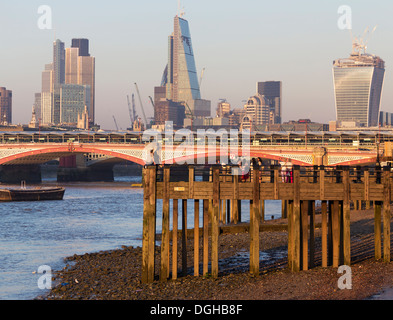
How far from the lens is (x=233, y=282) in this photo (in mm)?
26156

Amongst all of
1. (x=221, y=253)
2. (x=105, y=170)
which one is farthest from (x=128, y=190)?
(x=221, y=253)

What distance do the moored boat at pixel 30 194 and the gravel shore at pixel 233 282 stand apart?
46897 millimetres

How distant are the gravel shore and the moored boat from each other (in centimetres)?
4690

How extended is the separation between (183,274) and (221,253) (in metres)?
6.61

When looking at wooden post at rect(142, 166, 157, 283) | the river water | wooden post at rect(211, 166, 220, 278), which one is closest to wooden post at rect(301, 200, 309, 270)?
wooden post at rect(211, 166, 220, 278)

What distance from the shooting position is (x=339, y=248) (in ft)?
92.8

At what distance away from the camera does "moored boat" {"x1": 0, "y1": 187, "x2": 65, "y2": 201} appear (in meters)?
79.1

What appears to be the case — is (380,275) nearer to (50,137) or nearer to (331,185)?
(331,185)

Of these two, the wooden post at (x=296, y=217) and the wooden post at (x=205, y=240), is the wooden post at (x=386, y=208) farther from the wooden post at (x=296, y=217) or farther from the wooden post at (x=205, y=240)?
the wooden post at (x=205, y=240)

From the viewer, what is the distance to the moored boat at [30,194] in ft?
259

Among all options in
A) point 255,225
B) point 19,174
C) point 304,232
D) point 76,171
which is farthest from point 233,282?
point 76,171

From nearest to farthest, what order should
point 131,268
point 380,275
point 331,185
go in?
point 380,275, point 331,185, point 131,268

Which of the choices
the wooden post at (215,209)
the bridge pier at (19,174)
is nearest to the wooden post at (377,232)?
the wooden post at (215,209)

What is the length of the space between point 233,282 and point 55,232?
27.2 meters
